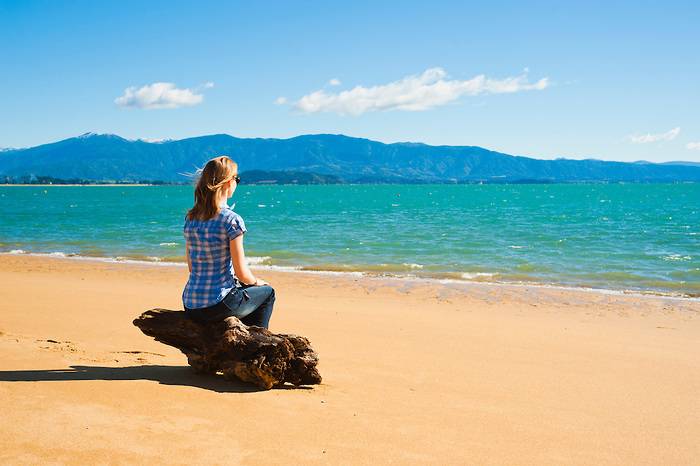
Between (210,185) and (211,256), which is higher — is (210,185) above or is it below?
above

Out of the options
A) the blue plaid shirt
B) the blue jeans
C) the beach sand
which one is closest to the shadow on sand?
the beach sand

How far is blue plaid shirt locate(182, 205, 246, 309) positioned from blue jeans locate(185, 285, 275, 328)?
58 millimetres

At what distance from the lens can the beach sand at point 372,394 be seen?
4082 millimetres

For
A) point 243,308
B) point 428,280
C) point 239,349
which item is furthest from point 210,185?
point 428,280

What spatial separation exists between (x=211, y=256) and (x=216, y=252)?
62mm

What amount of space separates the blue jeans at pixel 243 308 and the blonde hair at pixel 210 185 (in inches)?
30.5

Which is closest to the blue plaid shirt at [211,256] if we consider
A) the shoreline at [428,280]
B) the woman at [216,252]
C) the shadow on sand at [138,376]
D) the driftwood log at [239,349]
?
the woman at [216,252]

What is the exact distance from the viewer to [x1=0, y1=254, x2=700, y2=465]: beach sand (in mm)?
4082

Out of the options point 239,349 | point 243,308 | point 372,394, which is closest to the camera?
point 239,349

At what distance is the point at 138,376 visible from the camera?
566 centimetres

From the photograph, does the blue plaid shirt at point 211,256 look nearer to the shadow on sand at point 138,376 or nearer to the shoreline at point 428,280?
the shadow on sand at point 138,376

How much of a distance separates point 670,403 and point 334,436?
375 centimetres

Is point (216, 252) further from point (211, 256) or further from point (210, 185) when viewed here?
point (210, 185)

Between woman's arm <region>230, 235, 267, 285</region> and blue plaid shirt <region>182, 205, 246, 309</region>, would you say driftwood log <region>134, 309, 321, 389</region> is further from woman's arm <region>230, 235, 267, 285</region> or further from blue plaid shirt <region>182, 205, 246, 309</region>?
woman's arm <region>230, 235, 267, 285</region>
